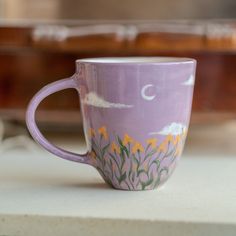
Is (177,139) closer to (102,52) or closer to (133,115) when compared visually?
(133,115)

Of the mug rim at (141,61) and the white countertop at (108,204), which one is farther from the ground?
the mug rim at (141,61)

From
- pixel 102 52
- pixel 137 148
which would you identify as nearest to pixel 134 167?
pixel 137 148

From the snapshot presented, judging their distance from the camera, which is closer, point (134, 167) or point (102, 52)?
point (134, 167)

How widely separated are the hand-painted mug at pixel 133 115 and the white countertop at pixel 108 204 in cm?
2

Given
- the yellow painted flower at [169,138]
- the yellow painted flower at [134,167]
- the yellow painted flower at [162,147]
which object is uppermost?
the yellow painted flower at [169,138]

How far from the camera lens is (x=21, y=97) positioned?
2.44 ft

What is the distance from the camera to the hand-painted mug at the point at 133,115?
34 cm

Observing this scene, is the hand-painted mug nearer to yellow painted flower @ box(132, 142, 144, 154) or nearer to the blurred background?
yellow painted flower @ box(132, 142, 144, 154)

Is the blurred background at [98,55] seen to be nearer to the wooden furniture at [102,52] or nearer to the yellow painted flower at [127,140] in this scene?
the wooden furniture at [102,52]

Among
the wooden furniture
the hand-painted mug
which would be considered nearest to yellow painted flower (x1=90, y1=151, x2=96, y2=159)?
the hand-painted mug

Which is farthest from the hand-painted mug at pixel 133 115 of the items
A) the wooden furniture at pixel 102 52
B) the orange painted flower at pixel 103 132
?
the wooden furniture at pixel 102 52

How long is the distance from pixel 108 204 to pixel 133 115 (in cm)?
6

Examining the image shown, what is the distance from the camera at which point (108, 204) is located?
34 centimetres

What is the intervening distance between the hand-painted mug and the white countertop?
0.02 meters
